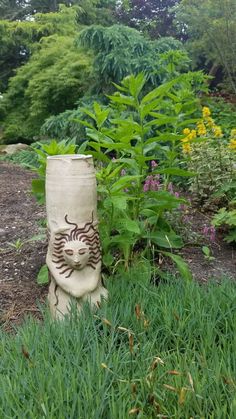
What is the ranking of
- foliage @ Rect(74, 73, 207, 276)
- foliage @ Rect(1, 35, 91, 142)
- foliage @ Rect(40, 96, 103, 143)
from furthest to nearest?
foliage @ Rect(1, 35, 91, 142) < foliage @ Rect(40, 96, 103, 143) < foliage @ Rect(74, 73, 207, 276)

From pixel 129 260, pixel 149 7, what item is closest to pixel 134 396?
pixel 129 260

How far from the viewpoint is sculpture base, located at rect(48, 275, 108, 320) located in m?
2.22

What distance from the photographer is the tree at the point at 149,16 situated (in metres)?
18.0

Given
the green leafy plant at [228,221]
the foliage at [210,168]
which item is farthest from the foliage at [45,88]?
the green leafy plant at [228,221]

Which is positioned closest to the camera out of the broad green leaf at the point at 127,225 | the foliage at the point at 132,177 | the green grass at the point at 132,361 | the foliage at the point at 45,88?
the green grass at the point at 132,361

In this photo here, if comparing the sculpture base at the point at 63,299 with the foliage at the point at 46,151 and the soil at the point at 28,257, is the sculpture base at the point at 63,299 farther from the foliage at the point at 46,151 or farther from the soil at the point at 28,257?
the foliage at the point at 46,151

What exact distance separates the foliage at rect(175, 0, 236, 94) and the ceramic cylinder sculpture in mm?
9422

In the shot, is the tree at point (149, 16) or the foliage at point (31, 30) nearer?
the foliage at point (31, 30)

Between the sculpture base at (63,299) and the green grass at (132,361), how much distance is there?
0.22ft

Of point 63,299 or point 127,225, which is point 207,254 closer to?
point 127,225

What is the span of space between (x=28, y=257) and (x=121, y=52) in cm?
435

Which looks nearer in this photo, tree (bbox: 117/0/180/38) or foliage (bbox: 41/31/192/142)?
foliage (bbox: 41/31/192/142)

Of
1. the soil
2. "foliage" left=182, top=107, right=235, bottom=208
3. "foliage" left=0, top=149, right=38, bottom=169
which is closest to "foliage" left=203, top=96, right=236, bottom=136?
"foliage" left=0, top=149, right=38, bottom=169

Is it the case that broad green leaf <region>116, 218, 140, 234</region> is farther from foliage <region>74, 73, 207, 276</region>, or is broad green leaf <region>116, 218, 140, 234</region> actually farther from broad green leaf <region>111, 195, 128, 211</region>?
broad green leaf <region>111, 195, 128, 211</region>
